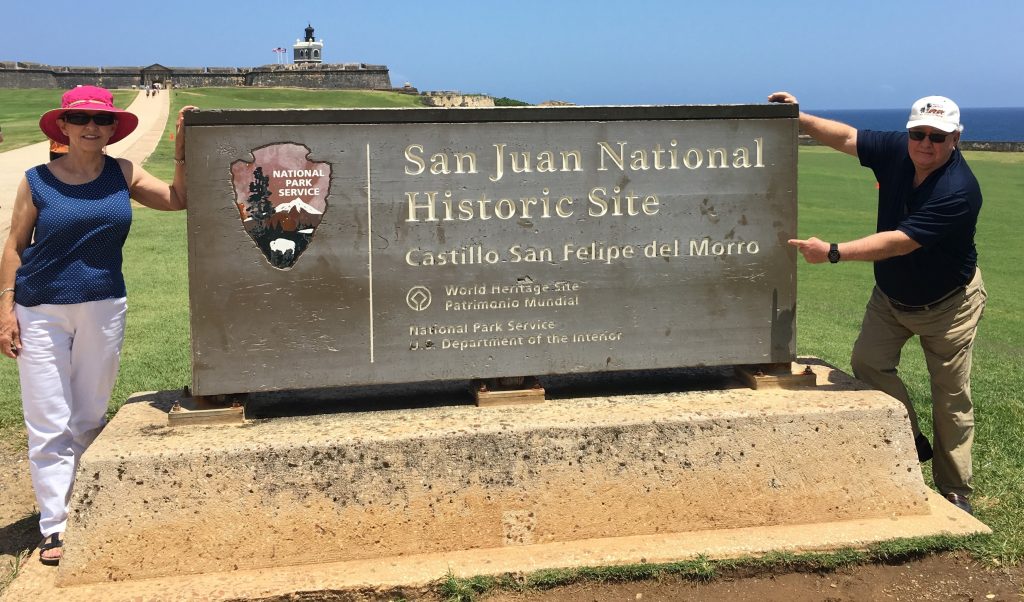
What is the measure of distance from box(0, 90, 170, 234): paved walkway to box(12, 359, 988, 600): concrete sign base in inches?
343

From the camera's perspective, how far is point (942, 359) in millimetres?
4492

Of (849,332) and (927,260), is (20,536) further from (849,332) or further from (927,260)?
(849,332)

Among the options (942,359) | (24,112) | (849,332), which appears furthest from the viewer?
(24,112)

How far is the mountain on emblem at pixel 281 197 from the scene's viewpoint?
3928 millimetres

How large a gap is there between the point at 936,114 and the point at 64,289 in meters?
3.62

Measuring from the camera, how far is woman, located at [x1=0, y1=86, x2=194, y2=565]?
3.79m

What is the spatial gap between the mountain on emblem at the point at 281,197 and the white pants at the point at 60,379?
0.65 metres

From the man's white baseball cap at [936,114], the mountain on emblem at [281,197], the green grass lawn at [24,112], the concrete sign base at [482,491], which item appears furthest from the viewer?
the green grass lawn at [24,112]

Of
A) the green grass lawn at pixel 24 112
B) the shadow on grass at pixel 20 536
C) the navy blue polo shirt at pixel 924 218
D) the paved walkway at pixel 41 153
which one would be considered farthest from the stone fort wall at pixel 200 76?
the navy blue polo shirt at pixel 924 218

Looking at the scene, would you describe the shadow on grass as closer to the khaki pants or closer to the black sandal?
the black sandal

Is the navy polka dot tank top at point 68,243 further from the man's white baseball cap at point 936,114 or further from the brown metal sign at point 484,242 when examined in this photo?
the man's white baseball cap at point 936,114

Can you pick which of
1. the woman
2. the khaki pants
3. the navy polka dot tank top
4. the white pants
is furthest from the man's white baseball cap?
the white pants

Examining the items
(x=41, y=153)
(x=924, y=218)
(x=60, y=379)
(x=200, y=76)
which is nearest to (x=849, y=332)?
(x=924, y=218)

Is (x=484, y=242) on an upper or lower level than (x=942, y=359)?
upper
